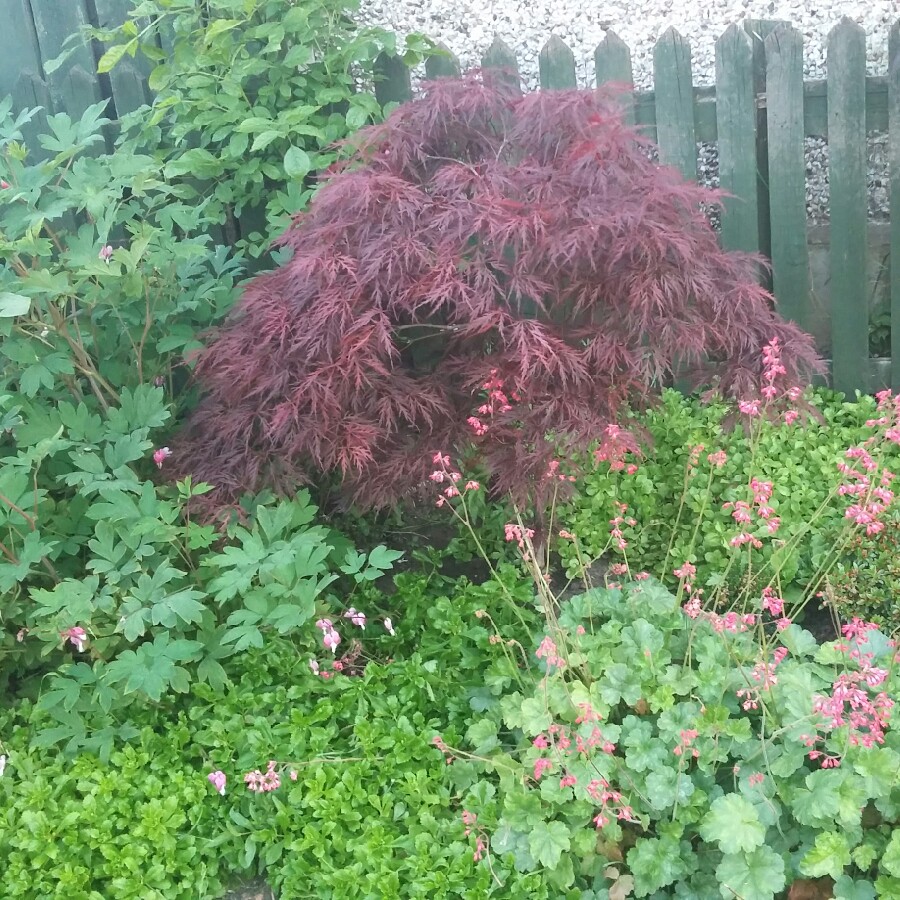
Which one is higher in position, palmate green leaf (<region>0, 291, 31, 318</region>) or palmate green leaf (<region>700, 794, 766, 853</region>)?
palmate green leaf (<region>0, 291, 31, 318</region>)

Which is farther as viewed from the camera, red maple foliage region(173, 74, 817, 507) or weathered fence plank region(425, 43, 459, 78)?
weathered fence plank region(425, 43, 459, 78)

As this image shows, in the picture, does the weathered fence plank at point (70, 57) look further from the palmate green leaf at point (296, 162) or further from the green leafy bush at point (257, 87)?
the palmate green leaf at point (296, 162)

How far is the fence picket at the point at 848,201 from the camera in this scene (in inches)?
142

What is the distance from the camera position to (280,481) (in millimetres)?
2752

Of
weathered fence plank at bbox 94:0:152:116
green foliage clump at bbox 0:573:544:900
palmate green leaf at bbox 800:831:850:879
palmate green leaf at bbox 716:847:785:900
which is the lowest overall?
green foliage clump at bbox 0:573:544:900

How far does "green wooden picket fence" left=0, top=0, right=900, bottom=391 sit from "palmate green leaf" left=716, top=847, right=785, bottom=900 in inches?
100

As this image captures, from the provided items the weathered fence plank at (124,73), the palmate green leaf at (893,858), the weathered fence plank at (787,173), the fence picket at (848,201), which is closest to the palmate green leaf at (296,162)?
the weathered fence plank at (124,73)

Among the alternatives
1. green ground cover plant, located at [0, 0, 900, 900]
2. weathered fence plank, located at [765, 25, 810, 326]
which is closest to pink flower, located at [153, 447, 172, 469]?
green ground cover plant, located at [0, 0, 900, 900]

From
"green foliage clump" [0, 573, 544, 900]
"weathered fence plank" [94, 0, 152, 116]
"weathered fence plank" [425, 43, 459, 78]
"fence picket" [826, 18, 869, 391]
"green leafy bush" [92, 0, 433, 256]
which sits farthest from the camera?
"weathered fence plank" [94, 0, 152, 116]

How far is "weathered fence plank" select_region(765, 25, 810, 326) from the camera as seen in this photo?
11.9 ft

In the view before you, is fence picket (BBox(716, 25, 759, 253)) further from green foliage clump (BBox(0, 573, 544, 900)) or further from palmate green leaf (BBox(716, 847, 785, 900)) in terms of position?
palmate green leaf (BBox(716, 847, 785, 900))

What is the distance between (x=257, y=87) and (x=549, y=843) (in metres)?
3.02

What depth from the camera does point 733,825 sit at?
1.97 m

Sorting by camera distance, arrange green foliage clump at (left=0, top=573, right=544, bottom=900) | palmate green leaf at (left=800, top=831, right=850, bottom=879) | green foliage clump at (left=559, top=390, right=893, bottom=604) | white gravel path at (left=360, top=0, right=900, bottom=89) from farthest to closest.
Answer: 1. white gravel path at (left=360, top=0, right=900, bottom=89)
2. green foliage clump at (left=559, top=390, right=893, bottom=604)
3. green foliage clump at (left=0, top=573, right=544, bottom=900)
4. palmate green leaf at (left=800, top=831, right=850, bottom=879)
